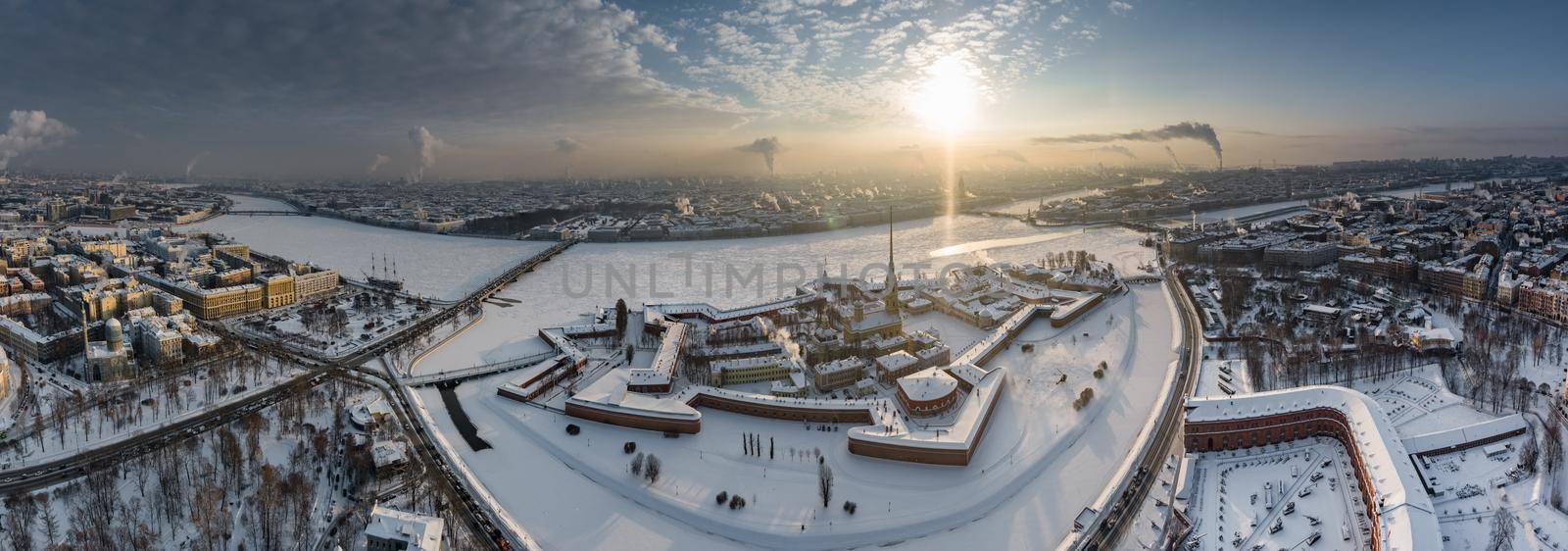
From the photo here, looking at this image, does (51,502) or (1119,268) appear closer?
(51,502)

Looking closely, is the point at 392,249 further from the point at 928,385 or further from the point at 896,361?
the point at 928,385

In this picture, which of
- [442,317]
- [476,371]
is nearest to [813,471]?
[476,371]

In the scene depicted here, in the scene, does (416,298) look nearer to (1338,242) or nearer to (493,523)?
(493,523)

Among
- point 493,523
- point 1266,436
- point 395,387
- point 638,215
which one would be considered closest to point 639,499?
point 493,523

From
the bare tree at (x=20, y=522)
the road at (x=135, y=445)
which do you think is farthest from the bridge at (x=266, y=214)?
the bare tree at (x=20, y=522)

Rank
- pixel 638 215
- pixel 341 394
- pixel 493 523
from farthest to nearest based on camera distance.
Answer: pixel 638 215
pixel 341 394
pixel 493 523

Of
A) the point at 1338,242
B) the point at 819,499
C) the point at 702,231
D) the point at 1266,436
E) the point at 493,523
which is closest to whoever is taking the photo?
the point at 493,523

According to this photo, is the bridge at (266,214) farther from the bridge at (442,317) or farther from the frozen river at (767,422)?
the bridge at (442,317)
